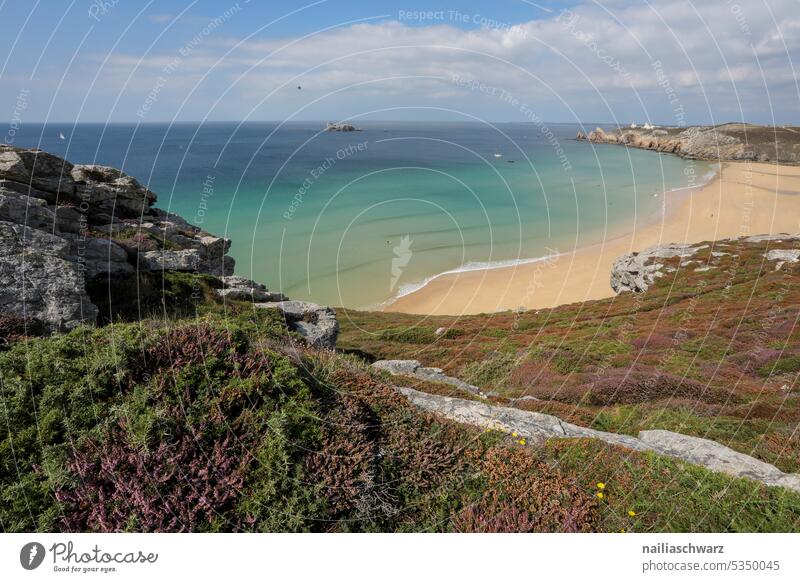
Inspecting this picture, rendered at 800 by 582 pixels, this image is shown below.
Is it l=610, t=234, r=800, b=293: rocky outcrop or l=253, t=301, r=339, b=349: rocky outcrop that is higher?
l=253, t=301, r=339, b=349: rocky outcrop

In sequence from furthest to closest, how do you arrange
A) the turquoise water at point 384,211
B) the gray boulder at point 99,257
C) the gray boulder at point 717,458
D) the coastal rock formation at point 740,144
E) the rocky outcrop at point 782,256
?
1. the coastal rock formation at point 740,144
2. the turquoise water at point 384,211
3. the rocky outcrop at point 782,256
4. the gray boulder at point 99,257
5. the gray boulder at point 717,458

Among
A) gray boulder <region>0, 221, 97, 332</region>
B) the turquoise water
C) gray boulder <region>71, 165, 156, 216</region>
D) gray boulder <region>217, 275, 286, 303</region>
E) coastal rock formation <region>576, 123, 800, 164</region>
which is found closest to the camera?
gray boulder <region>0, 221, 97, 332</region>

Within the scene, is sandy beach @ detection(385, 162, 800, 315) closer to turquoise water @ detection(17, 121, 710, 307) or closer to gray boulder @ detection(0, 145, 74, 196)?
turquoise water @ detection(17, 121, 710, 307)

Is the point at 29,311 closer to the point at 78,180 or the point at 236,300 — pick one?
the point at 236,300

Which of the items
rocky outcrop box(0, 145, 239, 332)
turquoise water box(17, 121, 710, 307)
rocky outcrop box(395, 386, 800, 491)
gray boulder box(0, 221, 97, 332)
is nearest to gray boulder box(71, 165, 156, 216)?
rocky outcrop box(0, 145, 239, 332)

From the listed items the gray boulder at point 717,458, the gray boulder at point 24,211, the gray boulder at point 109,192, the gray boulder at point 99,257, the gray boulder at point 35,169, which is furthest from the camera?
the gray boulder at point 109,192

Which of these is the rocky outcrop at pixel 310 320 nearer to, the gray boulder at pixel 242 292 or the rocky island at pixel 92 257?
the rocky island at pixel 92 257

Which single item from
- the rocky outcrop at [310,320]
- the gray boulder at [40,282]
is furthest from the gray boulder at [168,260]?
the gray boulder at [40,282]
